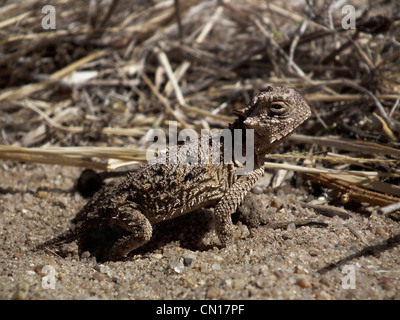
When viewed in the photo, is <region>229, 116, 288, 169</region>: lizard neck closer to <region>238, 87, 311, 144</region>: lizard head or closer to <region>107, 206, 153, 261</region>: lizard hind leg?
<region>238, 87, 311, 144</region>: lizard head

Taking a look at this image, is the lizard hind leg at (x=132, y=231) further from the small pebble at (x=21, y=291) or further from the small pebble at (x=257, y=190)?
the small pebble at (x=257, y=190)

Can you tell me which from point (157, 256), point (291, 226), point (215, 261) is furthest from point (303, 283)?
point (157, 256)

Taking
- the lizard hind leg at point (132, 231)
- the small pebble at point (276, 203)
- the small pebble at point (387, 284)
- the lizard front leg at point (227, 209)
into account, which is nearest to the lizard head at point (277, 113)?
the lizard front leg at point (227, 209)

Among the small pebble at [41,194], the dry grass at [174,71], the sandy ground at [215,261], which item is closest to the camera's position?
the sandy ground at [215,261]

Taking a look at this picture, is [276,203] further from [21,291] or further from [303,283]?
[21,291]

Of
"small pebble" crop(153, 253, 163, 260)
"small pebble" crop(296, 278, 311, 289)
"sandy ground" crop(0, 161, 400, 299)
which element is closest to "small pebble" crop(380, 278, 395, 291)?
"sandy ground" crop(0, 161, 400, 299)

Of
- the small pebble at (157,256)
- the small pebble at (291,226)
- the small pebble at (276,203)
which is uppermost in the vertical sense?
the small pebble at (276,203)
